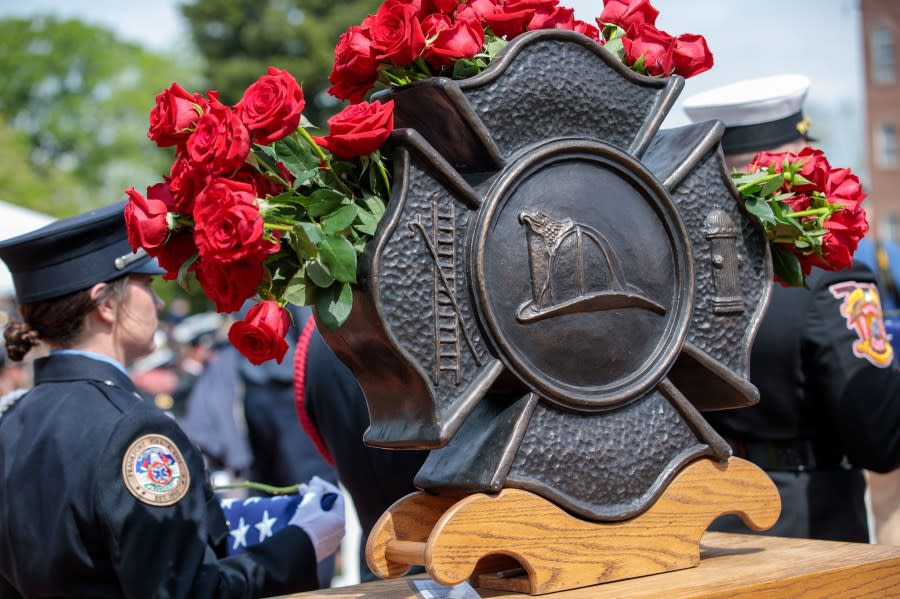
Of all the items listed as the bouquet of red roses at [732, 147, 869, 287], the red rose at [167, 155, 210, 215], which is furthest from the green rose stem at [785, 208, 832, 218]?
the red rose at [167, 155, 210, 215]

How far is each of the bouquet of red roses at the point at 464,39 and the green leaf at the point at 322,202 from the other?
0.28 meters

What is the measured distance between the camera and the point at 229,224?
178cm

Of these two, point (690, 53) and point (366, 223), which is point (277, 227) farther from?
point (690, 53)

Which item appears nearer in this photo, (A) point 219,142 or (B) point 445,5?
(A) point 219,142

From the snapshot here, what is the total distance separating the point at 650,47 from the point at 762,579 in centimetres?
110

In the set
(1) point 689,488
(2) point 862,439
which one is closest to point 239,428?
(2) point 862,439

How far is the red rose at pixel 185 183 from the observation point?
1.89 metres

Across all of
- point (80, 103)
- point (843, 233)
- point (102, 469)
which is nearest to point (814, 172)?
point (843, 233)

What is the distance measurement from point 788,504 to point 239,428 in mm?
6194

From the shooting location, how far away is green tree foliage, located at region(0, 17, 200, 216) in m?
36.5

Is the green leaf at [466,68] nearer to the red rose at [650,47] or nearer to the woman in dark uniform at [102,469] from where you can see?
the red rose at [650,47]

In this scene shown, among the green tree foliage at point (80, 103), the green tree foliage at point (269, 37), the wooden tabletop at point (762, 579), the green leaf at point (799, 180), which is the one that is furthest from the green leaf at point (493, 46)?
the green tree foliage at point (80, 103)

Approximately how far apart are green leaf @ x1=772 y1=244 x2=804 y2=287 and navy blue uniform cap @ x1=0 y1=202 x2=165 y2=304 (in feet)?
4.94

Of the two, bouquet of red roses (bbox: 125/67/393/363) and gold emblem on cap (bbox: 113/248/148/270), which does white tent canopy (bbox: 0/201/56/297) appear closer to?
gold emblem on cap (bbox: 113/248/148/270)
